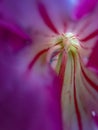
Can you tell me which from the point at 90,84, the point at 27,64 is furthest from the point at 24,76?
the point at 90,84

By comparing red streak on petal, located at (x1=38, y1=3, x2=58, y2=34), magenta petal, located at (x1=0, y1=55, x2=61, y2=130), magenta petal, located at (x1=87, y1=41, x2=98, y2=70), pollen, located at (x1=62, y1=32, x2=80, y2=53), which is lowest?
magenta petal, located at (x1=0, y1=55, x2=61, y2=130)

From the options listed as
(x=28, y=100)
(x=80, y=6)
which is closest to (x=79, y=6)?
(x=80, y=6)

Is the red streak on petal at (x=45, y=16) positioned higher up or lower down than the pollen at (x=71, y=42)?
lower down

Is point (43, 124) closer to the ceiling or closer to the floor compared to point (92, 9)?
closer to the floor

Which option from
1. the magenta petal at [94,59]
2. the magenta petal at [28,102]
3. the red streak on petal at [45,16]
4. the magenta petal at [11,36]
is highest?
the red streak on petal at [45,16]

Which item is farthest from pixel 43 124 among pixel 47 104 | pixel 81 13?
pixel 81 13

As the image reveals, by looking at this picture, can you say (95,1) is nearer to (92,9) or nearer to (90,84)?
(92,9)

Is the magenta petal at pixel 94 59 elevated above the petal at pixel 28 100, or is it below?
above

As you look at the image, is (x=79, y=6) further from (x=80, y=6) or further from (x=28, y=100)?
(x=28, y=100)
